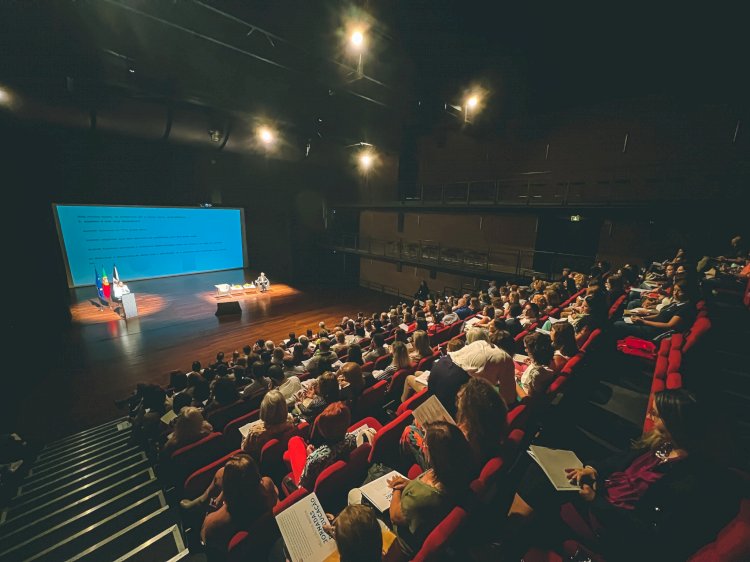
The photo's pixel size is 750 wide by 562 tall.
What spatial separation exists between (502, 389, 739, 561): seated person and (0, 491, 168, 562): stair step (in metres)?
2.88

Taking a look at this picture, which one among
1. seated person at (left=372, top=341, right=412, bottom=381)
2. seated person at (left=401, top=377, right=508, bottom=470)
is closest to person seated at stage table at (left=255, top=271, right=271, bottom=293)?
seated person at (left=372, top=341, right=412, bottom=381)

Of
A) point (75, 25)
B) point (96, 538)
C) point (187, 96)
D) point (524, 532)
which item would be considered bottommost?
point (96, 538)

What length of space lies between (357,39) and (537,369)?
6678mm

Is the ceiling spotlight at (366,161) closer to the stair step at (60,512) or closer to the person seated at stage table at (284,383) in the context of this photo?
the person seated at stage table at (284,383)

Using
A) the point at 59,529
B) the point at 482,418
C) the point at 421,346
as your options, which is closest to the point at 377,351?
the point at 421,346

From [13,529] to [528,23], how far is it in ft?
31.1

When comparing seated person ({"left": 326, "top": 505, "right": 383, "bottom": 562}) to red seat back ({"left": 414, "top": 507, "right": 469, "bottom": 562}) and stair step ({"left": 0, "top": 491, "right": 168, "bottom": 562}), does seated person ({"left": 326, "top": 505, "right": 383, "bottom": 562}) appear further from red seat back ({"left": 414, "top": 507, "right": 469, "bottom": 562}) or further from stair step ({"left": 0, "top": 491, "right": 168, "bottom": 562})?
stair step ({"left": 0, "top": 491, "right": 168, "bottom": 562})

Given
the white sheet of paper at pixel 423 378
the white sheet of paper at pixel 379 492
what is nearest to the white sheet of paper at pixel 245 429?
the white sheet of paper at pixel 379 492

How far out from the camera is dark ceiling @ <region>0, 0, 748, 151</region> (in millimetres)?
4938

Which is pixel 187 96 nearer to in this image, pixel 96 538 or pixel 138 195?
pixel 138 195

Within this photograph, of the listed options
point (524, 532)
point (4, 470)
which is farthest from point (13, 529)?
point (524, 532)

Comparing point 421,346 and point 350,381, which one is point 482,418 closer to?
point 350,381

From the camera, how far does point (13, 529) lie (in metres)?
2.49

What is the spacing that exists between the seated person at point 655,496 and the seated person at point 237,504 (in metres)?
1.39
